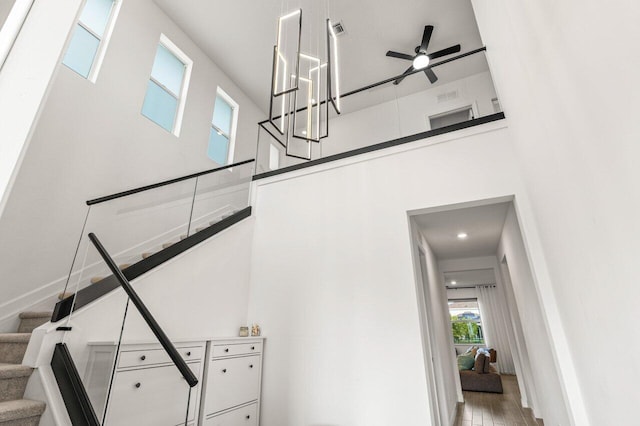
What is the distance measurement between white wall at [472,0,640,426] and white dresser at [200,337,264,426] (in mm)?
2892

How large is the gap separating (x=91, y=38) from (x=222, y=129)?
2569mm

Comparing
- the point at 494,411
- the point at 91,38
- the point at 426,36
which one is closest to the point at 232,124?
the point at 91,38

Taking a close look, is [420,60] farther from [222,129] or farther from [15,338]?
[15,338]

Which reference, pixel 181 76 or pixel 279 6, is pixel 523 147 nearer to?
pixel 279 6

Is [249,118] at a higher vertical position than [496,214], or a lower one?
higher

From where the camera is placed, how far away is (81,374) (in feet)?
6.35

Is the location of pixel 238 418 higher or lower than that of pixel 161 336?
lower

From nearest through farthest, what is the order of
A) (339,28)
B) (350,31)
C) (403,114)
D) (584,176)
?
(584,176) → (339,28) → (350,31) → (403,114)

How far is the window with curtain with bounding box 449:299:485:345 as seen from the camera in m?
11.3

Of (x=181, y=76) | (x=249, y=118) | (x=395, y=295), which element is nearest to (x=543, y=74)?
(x=395, y=295)

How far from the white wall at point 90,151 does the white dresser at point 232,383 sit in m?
1.88

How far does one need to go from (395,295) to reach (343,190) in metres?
1.46

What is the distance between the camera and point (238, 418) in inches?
120

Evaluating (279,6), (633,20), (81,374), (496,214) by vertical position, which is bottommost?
(81,374)
